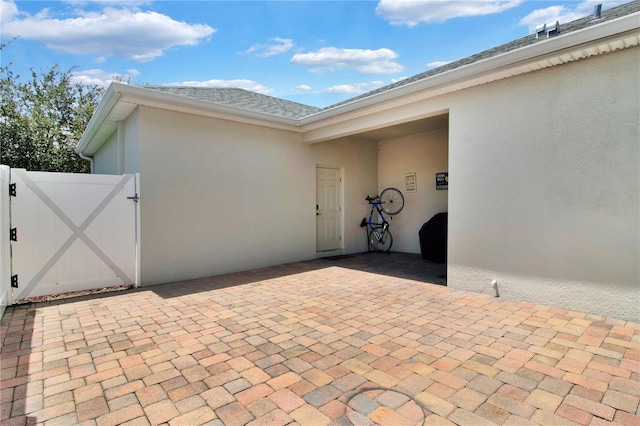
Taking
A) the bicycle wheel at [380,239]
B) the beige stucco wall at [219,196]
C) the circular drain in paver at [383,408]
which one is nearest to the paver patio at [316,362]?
the circular drain in paver at [383,408]

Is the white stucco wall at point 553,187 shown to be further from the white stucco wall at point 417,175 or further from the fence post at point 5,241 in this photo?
the fence post at point 5,241

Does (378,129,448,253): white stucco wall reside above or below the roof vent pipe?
below

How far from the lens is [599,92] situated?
11.2 ft

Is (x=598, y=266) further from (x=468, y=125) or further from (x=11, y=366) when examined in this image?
(x=11, y=366)


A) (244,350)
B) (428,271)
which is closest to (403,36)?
(428,271)

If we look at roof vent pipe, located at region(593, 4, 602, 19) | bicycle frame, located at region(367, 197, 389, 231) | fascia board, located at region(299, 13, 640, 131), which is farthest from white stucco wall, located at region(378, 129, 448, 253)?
roof vent pipe, located at region(593, 4, 602, 19)

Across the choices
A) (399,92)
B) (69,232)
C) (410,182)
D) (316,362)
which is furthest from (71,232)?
(410,182)

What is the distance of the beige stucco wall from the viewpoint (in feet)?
16.6

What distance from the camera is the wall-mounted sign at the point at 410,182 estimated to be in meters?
7.73

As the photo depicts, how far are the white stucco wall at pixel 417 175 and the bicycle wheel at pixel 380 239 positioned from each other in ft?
0.58

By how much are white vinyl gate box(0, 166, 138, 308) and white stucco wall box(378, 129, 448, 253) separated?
5751 mm

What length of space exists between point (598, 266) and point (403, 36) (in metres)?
5.84

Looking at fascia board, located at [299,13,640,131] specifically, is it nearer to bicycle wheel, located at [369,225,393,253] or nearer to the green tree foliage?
bicycle wheel, located at [369,225,393,253]

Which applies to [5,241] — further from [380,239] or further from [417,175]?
[417,175]
